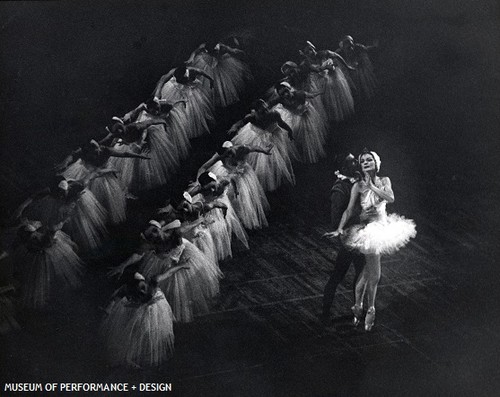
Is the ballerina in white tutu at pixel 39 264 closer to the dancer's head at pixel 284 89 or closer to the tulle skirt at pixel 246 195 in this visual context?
the tulle skirt at pixel 246 195

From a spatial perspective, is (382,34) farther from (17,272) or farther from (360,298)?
(17,272)

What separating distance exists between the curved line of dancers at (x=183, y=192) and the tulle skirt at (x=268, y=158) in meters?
0.01

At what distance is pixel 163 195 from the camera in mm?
8828

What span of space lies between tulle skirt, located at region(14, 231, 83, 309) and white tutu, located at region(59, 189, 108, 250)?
20.2 inches

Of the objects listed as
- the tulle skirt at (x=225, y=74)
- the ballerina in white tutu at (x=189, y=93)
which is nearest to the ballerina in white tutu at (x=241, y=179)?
the ballerina in white tutu at (x=189, y=93)

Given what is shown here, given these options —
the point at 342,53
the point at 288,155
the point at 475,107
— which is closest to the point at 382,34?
the point at 342,53

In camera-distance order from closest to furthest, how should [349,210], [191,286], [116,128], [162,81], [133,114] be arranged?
[191,286] → [349,210] → [116,128] → [133,114] → [162,81]

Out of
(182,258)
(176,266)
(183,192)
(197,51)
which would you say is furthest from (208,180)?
(197,51)

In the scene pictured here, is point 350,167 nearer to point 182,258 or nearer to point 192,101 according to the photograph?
point 182,258

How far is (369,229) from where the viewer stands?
7.11 meters

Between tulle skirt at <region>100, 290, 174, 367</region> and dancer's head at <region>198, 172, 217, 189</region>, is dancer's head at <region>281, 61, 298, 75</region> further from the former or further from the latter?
tulle skirt at <region>100, 290, 174, 367</region>

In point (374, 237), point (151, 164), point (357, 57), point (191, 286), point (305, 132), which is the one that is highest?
point (357, 57)

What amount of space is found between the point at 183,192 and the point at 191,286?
3.48ft

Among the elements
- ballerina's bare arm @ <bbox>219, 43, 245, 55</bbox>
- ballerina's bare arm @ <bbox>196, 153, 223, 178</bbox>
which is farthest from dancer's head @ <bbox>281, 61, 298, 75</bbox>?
ballerina's bare arm @ <bbox>196, 153, 223, 178</bbox>
